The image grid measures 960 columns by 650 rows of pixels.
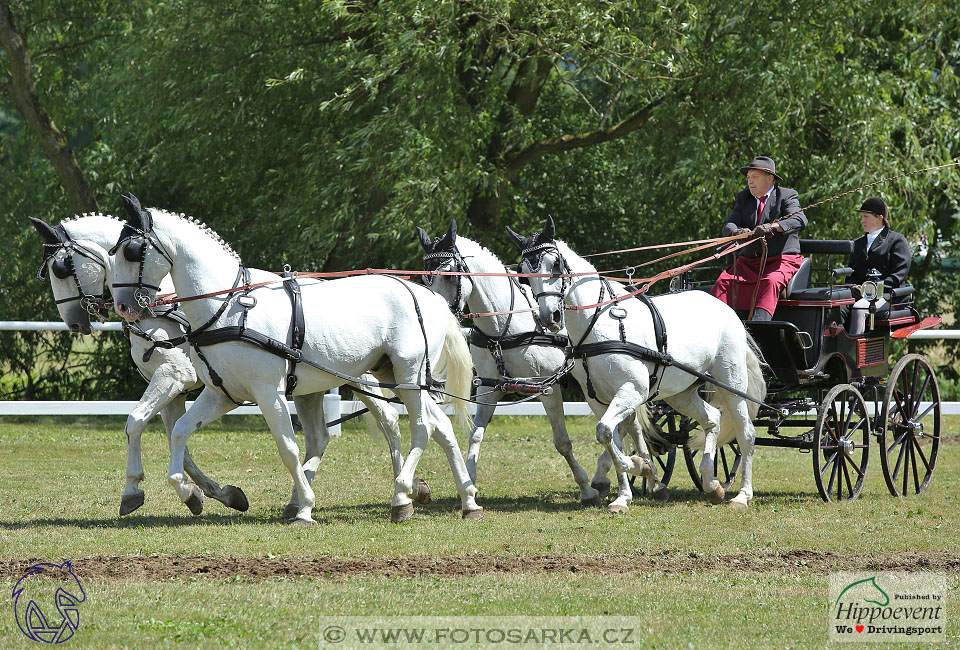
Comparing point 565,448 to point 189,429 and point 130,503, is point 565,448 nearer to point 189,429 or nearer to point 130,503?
point 189,429

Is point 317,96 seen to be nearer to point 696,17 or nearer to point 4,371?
point 696,17

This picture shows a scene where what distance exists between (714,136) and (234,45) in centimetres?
640

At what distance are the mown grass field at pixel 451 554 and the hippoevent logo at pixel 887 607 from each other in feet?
0.29

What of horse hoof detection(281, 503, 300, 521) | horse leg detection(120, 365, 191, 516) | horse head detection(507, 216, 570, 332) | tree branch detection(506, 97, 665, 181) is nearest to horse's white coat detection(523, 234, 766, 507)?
horse head detection(507, 216, 570, 332)

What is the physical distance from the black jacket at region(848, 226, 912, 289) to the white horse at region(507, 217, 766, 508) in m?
1.64

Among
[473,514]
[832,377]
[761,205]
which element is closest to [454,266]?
[473,514]

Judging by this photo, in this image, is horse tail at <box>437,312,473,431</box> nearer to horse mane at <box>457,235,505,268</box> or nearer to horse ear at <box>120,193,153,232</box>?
horse mane at <box>457,235,505,268</box>

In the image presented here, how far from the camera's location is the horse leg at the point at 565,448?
30.3ft

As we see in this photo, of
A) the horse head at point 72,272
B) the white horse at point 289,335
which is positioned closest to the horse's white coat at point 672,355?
the white horse at point 289,335

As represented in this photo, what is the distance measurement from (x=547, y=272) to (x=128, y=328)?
3.17 m

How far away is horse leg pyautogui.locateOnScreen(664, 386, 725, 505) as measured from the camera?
29.5ft

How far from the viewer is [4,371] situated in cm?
1738

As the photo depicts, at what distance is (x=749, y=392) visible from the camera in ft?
30.3


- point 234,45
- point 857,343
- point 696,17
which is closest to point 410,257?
point 234,45
